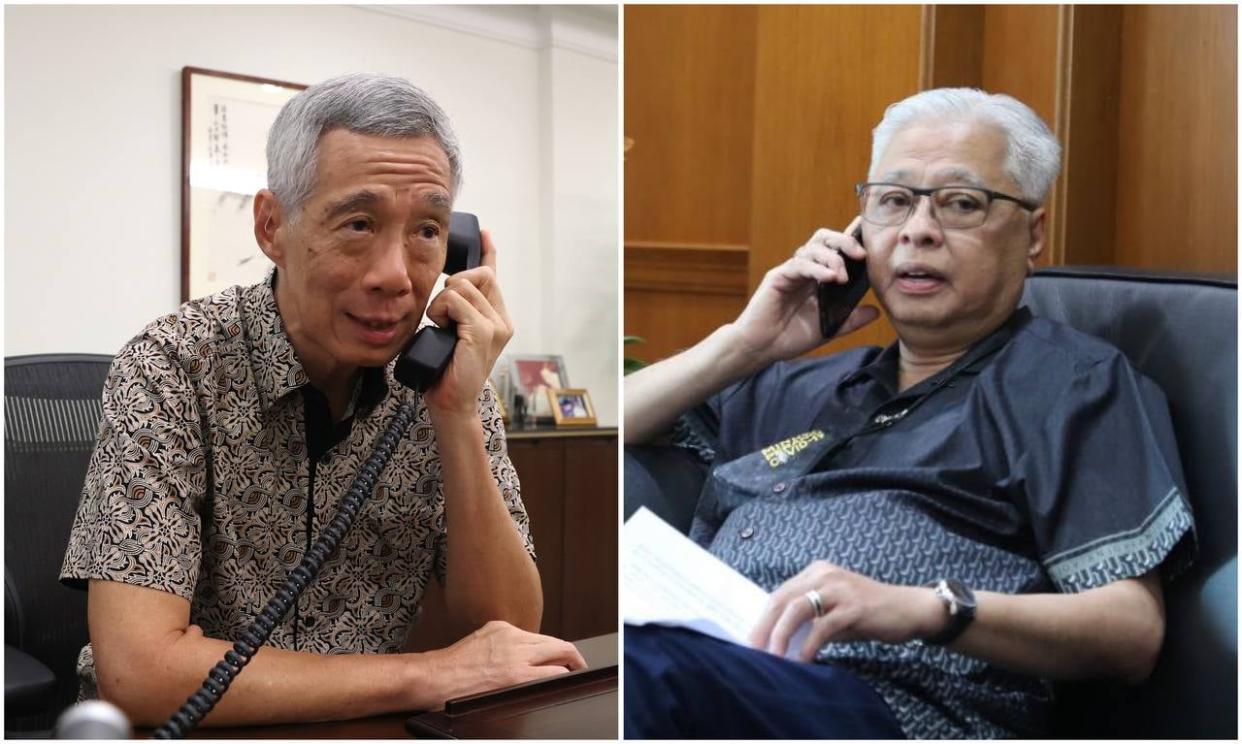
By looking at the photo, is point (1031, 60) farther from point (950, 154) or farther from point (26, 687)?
point (26, 687)

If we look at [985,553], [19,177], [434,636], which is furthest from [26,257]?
[985,553]

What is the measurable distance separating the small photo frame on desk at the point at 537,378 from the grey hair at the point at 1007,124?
9.95ft

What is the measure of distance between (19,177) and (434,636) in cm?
165

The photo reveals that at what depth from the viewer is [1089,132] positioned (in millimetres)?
926

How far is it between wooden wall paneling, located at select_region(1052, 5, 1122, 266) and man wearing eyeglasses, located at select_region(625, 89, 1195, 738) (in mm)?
61

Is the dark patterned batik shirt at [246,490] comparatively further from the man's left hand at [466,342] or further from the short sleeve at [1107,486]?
the short sleeve at [1107,486]

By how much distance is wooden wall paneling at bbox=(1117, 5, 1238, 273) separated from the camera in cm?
95

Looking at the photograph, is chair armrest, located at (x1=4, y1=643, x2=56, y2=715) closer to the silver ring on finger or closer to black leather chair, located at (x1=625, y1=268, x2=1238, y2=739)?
black leather chair, located at (x1=625, y1=268, x2=1238, y2=739)

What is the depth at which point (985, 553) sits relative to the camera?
0.77 m

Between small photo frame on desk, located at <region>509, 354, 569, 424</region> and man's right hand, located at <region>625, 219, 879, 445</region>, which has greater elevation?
man's right hand, located at <region>625, 219, 879, 445</region>

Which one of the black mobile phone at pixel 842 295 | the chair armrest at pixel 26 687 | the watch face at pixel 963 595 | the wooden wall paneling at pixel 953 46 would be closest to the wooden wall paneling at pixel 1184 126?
the wooden wall paneling at pixel 953 46

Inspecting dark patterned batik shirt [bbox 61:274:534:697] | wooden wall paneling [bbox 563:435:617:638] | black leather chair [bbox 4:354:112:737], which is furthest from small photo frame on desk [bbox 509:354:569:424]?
dark patterned batik shirt [bbox 61:274:534:697]

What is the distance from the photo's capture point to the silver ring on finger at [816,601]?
790mm

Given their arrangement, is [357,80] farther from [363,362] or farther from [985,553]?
[985,553]
